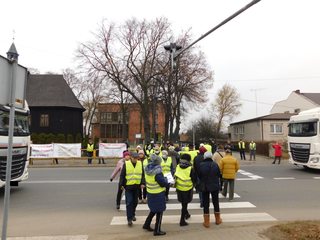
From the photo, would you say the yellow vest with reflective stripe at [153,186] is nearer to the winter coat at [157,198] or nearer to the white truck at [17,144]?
the winter coat at [157,198]

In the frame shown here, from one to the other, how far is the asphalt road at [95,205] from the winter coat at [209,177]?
33.5 inches

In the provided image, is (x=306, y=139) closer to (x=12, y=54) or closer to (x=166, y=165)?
(x=166, y=165)

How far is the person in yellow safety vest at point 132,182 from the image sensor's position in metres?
7.89

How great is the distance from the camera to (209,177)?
309 inches

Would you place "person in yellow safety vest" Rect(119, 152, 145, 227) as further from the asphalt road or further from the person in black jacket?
the person in black jacket

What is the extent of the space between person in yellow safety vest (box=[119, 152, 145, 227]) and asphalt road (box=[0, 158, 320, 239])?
417mm

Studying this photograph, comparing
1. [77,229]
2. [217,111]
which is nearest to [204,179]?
[77,229]

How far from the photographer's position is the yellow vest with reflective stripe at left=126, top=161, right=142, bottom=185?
26.2 feet

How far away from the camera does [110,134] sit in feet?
310

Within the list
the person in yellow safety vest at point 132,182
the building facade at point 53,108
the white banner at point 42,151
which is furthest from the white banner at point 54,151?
the building facade at point 53,108

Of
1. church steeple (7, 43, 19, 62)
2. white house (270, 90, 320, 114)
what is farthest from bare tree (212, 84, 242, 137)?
church steeple (7, 43, 19, 62)

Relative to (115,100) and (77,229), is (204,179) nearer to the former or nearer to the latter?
(77,229)

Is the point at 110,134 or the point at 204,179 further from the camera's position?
the point at 110,134

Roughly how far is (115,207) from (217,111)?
223 feet
